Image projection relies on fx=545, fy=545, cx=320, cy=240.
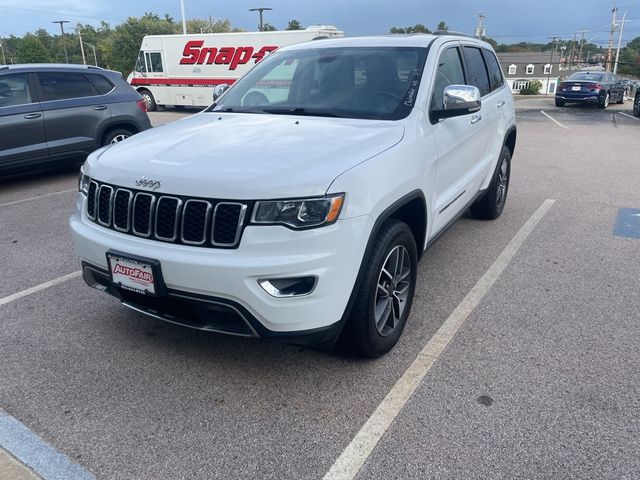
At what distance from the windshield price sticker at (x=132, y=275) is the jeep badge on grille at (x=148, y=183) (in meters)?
0.39

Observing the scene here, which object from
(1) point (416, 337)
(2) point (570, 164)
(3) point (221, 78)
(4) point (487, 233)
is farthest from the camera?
(3) point (221, 78)

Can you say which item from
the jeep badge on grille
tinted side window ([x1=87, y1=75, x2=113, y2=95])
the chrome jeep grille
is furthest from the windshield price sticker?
tinted side window ([x1=87, y1=75, x2=113, y2=95])

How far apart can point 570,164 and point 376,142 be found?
7.89 m

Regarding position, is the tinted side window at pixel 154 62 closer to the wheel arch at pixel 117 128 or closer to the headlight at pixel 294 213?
the wheel arch at pixel 117 128

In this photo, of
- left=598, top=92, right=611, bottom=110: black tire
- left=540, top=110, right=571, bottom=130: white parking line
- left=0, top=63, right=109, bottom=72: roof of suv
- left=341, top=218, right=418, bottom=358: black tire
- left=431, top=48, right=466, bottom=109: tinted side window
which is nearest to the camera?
left=341, top=218, right=418, bottom=358: black tire

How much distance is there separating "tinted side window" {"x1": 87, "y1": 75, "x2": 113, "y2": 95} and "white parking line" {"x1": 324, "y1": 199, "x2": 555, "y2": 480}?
268 inches

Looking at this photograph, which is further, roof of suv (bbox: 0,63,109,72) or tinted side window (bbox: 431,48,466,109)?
roof of suv (bbox: 0,63,109,72)

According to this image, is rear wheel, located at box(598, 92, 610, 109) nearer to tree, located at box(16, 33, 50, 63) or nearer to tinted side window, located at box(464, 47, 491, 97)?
tinted side window, located at box(464, 47, 491, 97)

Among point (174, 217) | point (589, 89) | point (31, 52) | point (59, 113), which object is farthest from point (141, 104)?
point (31, 52)

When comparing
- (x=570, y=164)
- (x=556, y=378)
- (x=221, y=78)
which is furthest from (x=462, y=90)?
(x=221, y=78)

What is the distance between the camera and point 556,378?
3.12 metres

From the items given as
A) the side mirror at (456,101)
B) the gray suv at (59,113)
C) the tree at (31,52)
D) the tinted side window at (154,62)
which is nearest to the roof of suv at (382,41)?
the side mirror at (456,101)

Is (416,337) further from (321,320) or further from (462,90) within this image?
(462,90)

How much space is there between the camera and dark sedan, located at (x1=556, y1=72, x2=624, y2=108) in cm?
2148
